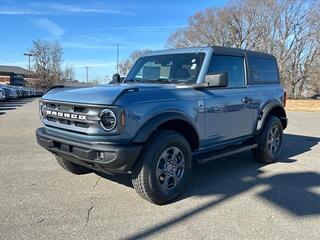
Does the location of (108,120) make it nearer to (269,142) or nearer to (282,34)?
(269,142)

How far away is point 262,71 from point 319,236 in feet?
12.7

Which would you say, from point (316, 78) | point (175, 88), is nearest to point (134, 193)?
point (175, 88)

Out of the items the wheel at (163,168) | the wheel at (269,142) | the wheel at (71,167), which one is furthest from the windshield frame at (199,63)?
the wheel at (269,142)

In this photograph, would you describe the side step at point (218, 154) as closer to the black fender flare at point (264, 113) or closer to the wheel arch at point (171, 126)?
the wheel arch at point (171, 126)

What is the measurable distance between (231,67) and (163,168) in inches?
93.3

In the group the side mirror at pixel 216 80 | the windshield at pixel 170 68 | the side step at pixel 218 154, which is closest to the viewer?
the side mirror at pixel 216 80

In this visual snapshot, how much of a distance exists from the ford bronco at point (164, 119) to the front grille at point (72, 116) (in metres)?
0.01

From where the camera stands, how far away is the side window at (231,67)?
18.8 feet

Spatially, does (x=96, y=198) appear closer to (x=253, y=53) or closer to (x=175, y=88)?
(x=175, y=88)

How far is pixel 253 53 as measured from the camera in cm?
692

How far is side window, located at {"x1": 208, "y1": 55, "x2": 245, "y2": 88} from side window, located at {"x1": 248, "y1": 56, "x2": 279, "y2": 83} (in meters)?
0.32

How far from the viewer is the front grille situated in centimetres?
430

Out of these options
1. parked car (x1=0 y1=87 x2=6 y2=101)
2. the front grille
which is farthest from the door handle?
parked car (x1=0 y1=87 x2=6 y2=101)

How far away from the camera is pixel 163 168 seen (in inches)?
188
